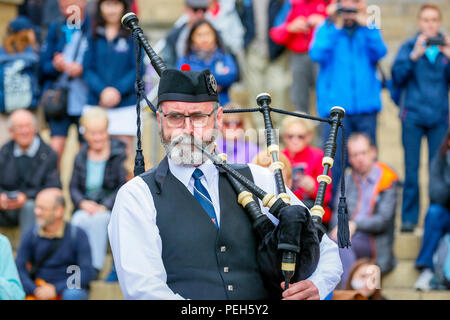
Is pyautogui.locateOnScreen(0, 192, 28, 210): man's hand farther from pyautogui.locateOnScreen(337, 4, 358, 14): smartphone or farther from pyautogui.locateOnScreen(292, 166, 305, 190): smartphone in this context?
pyautogui.locateOnScreen(337, 4, 358, 14): smartphone

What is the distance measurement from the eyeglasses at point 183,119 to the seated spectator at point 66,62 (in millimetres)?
4522

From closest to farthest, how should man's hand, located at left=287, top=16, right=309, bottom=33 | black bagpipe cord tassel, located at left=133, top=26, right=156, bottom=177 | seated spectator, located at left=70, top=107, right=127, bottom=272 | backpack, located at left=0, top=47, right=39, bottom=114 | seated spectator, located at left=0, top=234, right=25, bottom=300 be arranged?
black bagpipe cord tassel, located at left=133, top=26, right=156, bottom=177
seated spectator, located at left=0, top=234, right=25, bottom=300
seated spectator, located at left=70, top=107, right=127, bottom=272
man's hand, located at left=287, top=16, right=309, bottom=33
backpack, located at left=0, top=47, right=39, bottom=114

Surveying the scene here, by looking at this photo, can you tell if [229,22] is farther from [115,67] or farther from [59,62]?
[59,62]

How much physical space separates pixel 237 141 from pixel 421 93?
172 cm

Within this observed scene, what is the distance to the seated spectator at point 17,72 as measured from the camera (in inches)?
344

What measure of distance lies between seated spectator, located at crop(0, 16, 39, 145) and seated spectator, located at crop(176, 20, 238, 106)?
1584mm

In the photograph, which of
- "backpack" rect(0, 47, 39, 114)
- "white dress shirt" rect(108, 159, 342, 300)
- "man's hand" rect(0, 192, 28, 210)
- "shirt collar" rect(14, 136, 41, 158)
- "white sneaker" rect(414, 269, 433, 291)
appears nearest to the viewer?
"white dress shirt" rect(108, 159, 342, 300)

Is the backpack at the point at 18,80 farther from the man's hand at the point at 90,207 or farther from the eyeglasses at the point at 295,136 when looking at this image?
the eyeglasses at the point at 295,136

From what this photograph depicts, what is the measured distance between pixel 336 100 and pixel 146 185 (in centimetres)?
393

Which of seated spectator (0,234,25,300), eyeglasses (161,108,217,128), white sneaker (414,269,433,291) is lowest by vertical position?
white sneaker (414,269,433,291)

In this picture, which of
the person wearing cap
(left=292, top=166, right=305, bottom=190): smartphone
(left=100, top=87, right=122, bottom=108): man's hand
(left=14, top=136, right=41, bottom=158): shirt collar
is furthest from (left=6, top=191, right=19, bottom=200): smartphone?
the person wearing cap

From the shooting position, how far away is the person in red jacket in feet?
27.7
